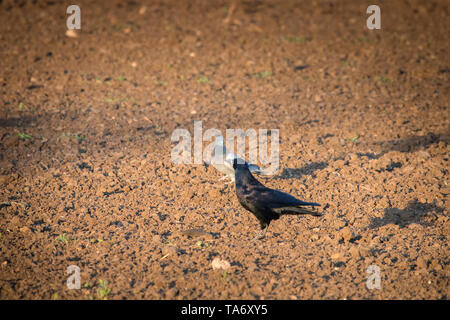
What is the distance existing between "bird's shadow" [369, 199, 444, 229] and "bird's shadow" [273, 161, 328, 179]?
109cm

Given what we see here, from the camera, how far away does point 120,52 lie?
9492 millimetres

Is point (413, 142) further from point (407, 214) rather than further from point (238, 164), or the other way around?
point (238, 164)

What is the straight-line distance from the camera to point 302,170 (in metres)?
6.06

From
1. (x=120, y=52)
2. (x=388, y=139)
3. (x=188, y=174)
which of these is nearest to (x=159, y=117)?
(x=188, y=174)

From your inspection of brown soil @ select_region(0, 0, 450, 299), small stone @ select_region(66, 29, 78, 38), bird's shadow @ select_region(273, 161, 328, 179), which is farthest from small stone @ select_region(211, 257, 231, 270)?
small stone @ select_region(66, 29, 78, 38)

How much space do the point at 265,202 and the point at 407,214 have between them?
171 cm

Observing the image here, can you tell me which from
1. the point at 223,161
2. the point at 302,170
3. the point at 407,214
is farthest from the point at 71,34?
the point at 407,214

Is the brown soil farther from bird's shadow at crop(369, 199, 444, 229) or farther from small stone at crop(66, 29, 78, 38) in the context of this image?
small stone at crop(66, 29, 78, 38)

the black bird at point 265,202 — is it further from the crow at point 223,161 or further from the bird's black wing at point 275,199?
the crow at point 223,161

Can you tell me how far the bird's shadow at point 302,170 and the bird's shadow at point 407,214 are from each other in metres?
1.09

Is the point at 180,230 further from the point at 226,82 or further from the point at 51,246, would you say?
the point at 226,82

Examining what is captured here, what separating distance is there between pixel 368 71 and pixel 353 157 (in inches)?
131

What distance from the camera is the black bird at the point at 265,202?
4648mm
